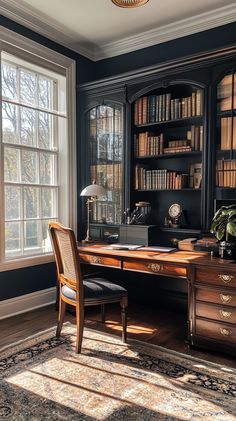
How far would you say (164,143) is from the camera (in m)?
3.39

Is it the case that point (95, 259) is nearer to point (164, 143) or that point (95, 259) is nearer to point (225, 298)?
point (225, 298)

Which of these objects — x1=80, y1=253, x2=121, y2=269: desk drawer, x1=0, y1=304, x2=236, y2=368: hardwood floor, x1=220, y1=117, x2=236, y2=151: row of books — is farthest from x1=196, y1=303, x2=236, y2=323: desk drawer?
x1=220, y1=117, x2=236, y2=151: row of books

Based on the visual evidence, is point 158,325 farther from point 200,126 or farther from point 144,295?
point 200,126

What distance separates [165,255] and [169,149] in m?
1.12

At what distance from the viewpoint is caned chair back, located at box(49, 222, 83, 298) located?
7.99 ft

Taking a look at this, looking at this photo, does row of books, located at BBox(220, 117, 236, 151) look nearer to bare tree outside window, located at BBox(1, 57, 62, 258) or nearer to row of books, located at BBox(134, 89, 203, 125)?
row of books, located at BBox(134, 89, 203, 125)

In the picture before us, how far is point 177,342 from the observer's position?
268cm

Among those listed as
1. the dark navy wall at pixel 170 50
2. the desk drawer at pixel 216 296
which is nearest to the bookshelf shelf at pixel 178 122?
the dark navy wall at pixel 170 50

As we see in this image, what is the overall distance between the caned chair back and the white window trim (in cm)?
76

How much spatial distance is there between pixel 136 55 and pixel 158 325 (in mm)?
2878

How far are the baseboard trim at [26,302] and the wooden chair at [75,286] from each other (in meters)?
0.76

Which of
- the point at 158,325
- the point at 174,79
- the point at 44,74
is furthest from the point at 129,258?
the point at 44,74

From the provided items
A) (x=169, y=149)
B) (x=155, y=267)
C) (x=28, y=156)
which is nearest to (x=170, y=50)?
(x=169, y=149)

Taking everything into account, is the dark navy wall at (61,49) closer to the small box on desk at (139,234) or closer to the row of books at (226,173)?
the small box on desk at (139,234)
